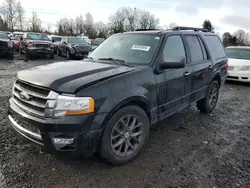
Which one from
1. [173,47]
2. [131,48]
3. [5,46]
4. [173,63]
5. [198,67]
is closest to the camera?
[173,63]

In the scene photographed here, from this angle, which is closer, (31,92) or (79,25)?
(31,92)

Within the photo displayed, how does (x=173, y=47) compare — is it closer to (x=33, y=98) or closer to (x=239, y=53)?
(x=33, y=98)

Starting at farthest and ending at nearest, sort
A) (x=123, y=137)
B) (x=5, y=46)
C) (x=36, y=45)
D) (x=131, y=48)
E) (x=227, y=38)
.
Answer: (x=227, y=38), (x=36, y=45), (x=5, y=46), (x=131, y=48), (x=123, y=137)

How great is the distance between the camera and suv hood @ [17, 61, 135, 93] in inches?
105

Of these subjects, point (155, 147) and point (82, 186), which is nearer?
point (82, 186)

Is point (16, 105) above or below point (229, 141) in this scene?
above

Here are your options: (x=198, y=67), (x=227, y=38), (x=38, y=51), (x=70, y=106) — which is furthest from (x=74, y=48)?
(x=227, y=38)

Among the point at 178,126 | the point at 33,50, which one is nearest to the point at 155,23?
the point at 33,50

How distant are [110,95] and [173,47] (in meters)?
1.78

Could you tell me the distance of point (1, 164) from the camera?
9.93 ft

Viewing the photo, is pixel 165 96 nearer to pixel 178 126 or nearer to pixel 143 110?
pixel 143 110

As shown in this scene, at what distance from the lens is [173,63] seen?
11.5ft

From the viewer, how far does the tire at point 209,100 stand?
531cm

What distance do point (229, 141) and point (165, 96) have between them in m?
1.50
